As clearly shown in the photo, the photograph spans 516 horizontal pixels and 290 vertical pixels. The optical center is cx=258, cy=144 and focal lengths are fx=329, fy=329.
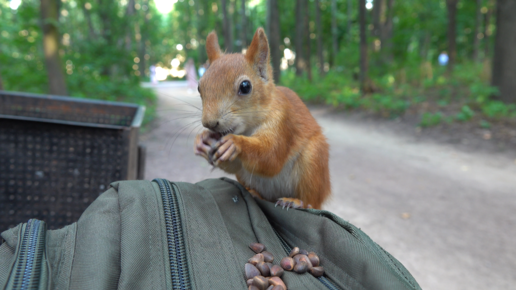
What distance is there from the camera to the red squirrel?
1254 mm

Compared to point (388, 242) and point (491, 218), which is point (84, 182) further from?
point (491, 218)

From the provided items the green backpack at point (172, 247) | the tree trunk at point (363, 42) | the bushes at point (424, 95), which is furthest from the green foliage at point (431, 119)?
the green backpack at point (172, 247)

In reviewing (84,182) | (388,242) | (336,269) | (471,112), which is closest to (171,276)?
(336,269)

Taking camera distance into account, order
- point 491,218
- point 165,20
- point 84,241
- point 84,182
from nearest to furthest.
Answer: point 84,241 → point 84,182 → point 491,218 → point 165,20

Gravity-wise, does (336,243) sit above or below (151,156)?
above

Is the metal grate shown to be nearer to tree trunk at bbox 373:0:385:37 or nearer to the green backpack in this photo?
the green backpack

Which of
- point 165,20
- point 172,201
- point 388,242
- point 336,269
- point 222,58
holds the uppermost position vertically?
point 165,20

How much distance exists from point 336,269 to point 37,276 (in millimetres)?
808

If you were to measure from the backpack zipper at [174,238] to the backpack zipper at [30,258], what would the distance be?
32 centimetres

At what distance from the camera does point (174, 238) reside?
1.00 m

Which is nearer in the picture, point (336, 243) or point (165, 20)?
point (336, 243)

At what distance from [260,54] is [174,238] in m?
0.88

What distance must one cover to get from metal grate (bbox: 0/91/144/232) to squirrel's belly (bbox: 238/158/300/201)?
0.66 meters

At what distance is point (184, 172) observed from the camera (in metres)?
4.01
